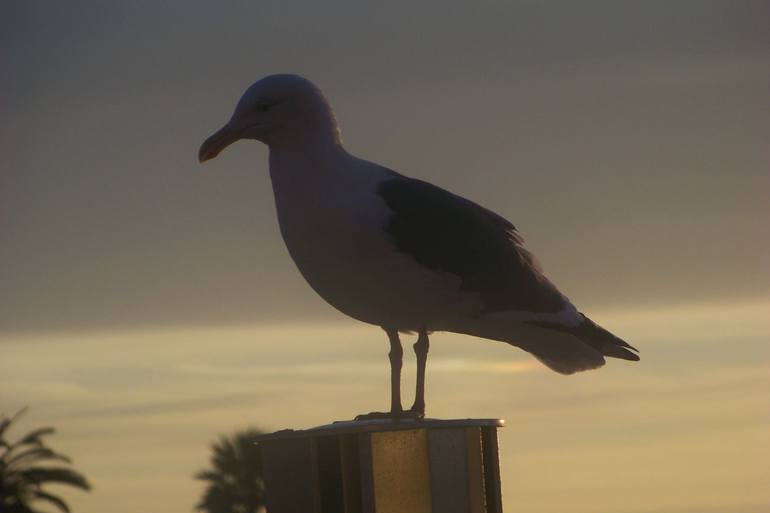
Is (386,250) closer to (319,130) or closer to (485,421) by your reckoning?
(319,130)

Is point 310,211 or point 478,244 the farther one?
point 478,244

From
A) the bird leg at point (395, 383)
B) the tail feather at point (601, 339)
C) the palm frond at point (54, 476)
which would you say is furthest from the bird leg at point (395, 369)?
the palm frond at point (54, 476)

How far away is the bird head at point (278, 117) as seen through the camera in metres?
15.1

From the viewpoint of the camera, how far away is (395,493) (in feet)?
39.9

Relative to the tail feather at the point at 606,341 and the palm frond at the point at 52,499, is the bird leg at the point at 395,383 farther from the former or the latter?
the palm frond at the point at 52,499

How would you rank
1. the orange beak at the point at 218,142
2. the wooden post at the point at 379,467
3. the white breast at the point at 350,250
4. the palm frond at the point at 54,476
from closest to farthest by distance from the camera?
the wooden post at the point at 379,467 → the white breast at the point at 350,250 → the orange beak at the point at 218,142 → the palm frond at the point at 54,476

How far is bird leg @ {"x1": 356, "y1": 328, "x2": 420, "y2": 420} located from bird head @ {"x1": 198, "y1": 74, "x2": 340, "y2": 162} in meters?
2.02

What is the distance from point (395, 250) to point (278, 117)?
1726 mm

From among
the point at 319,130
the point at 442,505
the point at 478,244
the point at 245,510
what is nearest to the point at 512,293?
the point at 478,244

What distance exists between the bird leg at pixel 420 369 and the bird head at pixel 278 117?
Result: 2.09 metres

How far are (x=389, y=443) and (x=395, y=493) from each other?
15.2 inches

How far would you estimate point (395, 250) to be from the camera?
14.9 metres

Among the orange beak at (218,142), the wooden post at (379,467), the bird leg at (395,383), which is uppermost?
the orange beak at (218,142)

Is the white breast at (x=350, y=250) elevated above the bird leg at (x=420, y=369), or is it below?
above
